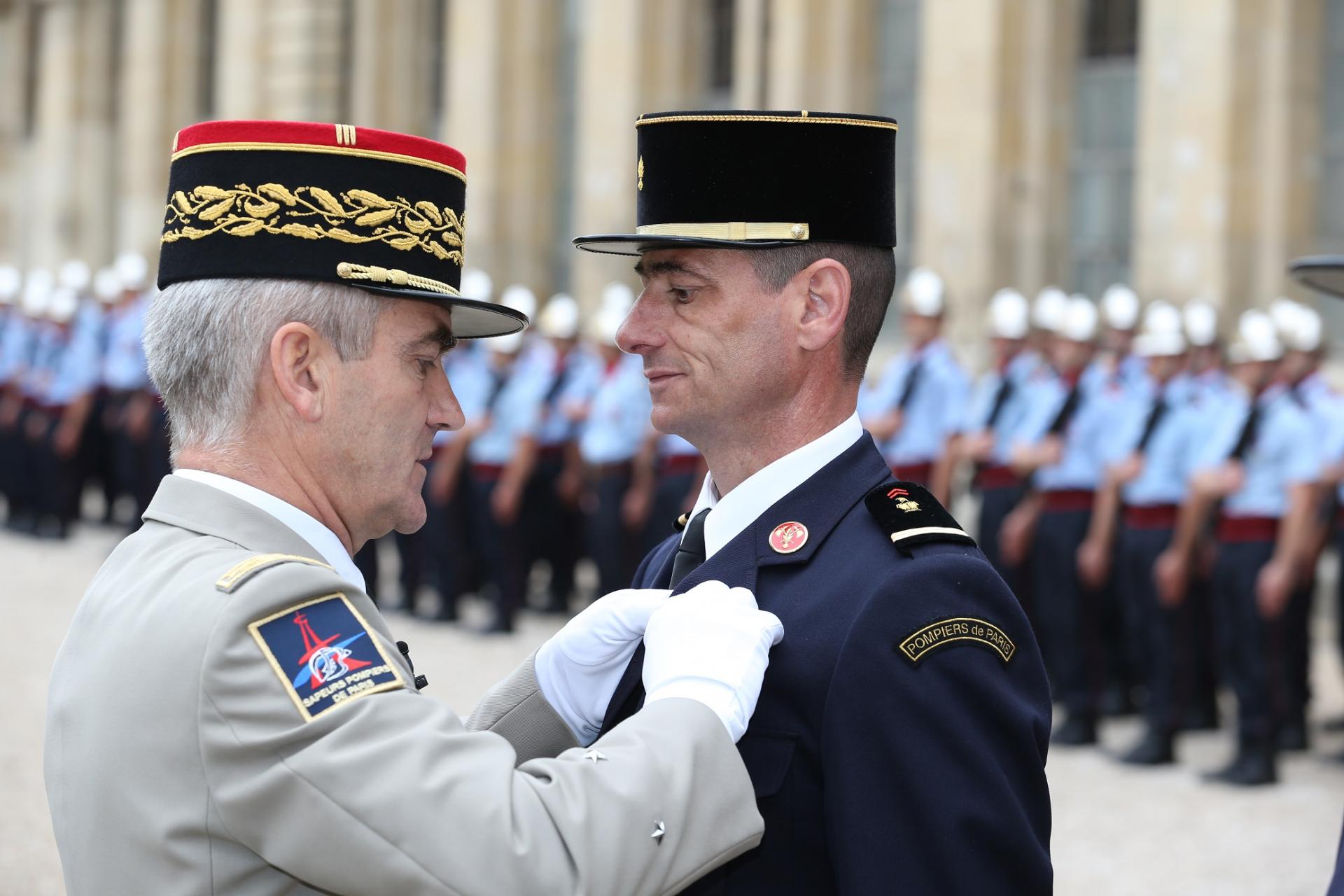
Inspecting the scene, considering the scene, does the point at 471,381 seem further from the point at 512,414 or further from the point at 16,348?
the point at 16,348

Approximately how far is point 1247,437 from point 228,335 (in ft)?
21.8

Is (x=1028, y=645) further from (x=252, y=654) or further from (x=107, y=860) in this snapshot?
(x=107, y=860)

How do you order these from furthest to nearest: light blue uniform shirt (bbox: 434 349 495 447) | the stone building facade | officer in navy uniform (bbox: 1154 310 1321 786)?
1. light blue uniform shirt (bbox: 434 349 495 447)
2. the stone building facade
3. officer in navy uniform (bbox: 1154 310 1321 786)

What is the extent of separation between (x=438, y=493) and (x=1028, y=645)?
9836 millimetres

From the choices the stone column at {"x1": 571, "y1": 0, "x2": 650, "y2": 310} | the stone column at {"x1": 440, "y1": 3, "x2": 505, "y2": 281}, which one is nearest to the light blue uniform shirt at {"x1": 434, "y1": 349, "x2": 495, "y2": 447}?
the stone column at {"x1": 571, "y1": 0, "x2": 650, "y2": 310}

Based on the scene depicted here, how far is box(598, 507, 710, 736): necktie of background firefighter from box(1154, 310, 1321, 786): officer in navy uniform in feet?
17.9

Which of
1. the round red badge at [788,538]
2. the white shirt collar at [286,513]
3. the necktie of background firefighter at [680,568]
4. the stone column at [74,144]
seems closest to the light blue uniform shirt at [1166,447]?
the necktie of background firefighter at [680,568]

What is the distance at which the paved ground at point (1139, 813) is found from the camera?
5914 mm

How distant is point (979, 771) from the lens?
205 cm

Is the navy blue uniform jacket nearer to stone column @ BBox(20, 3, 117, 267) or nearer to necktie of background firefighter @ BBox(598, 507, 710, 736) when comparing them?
necktie of background firefighter @ BBox(598, 507, 710, 736)

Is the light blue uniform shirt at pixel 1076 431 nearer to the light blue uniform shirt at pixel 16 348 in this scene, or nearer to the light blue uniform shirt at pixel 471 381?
the light blue uniform shirt at pixel 471 381

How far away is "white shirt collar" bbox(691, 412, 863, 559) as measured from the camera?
2457 millimetres

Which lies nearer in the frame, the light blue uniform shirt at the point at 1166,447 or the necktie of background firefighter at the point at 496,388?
the light blue uniform shirt at the point at 1166,447

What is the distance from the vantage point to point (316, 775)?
5.87 ft
